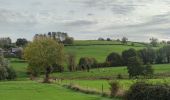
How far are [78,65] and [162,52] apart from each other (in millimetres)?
Result: 34830

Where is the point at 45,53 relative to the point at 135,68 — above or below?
above

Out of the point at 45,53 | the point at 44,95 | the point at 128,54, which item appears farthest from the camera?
the point at 128,54

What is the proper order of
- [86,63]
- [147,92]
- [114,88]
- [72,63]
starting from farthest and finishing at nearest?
1. [72,63]
2. [86,63]
3. [114,88]
4. [147,92]

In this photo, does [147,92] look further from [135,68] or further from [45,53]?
[135,68]

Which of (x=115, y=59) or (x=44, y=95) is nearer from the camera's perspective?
(x=44, y=95)

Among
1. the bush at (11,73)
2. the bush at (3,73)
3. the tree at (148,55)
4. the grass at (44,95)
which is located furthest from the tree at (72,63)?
the grass at (44,95)

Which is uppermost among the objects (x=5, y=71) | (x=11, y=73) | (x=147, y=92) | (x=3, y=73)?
(x=147, y=92)

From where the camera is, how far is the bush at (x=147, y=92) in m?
33.3

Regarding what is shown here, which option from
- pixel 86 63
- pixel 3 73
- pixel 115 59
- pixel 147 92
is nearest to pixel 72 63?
pixel 86 63

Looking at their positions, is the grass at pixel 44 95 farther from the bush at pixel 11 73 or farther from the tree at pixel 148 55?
the tree at pixel 148 55

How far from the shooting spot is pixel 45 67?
10944 centimetres

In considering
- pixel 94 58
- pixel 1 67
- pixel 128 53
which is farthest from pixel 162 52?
pixel 1 67

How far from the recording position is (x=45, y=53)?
108m

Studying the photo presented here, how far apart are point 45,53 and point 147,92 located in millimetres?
74018
